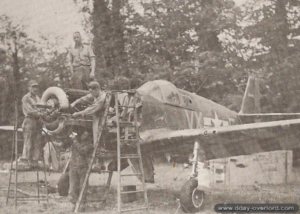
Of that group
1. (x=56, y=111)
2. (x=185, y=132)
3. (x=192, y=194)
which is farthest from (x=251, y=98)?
(x=56, y=111)

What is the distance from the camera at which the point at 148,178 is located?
777 centimetres

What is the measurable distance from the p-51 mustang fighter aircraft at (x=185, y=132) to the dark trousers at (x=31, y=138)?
27 centimetres

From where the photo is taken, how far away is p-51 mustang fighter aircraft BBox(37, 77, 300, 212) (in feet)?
20.7

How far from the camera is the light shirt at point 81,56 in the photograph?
23.4 ft

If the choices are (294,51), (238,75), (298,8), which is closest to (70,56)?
(298,8)

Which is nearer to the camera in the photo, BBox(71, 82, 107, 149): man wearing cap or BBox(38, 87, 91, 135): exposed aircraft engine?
BBox(71, 82, 107, 149): man wearing cap

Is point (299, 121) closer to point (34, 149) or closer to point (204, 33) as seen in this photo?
point (34, 149)

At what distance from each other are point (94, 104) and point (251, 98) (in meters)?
7.92

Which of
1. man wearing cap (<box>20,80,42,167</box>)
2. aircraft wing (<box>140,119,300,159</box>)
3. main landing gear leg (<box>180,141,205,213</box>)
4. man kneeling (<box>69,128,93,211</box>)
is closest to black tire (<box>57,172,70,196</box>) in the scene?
man wearing cap (<box>20,80,42,167</box>)

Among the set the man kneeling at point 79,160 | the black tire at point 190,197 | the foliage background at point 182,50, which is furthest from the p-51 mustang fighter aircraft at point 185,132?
the foliage background at point 182,50

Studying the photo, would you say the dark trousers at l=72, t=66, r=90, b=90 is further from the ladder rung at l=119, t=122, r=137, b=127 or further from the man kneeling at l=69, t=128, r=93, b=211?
the ladder rung at l=119, t=122, r=137, b=127

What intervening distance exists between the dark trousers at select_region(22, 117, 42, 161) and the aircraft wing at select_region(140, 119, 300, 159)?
1957 mm

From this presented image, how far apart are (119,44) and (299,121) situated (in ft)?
29.0

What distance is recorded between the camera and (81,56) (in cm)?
716
